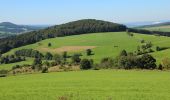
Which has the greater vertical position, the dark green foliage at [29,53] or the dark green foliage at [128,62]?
the dark green foliage at [128,62]

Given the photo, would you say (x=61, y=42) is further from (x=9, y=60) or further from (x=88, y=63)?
(x=88, y=63)

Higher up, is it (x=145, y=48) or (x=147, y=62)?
(x=147, y=62)

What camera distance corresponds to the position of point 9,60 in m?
148

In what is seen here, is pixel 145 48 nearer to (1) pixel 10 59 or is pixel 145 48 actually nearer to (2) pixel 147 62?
(2) pixel 147 62

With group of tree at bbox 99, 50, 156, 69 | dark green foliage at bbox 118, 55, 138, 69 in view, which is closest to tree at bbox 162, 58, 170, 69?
group of tree at bbox 99, 50, 156, 69

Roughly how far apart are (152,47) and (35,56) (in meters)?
49.8

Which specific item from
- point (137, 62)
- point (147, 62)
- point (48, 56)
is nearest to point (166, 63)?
point (147, 62)

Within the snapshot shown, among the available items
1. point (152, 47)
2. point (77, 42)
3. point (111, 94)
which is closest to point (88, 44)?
point (77, 42)

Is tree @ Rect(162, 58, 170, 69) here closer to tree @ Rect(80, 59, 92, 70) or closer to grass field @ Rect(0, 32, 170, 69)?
tree @ Rect(80, 59, 92, 70)

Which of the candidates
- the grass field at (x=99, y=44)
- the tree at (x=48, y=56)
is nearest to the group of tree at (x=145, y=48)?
the grass field at (x=99, y=44)

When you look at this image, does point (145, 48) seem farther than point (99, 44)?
No

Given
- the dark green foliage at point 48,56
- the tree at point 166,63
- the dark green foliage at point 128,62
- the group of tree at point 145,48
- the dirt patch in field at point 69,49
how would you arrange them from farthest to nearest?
the dirt patch in field at point 69,49 → the dark green foliage at point 48,56 → the group of tree at point 145,48 → the dark green foliage at point 128,62 → the tree at point 166,63

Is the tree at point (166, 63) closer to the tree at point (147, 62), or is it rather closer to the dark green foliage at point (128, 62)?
the tree at point (147, 62)

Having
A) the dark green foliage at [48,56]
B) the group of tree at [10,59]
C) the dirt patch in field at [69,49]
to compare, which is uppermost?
the dirt patch in field at [69,49]
